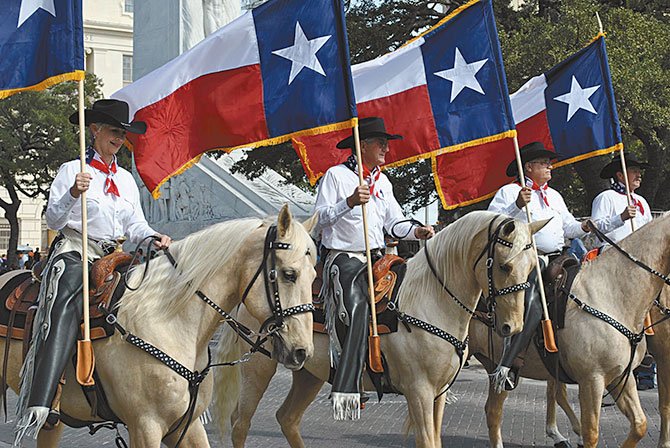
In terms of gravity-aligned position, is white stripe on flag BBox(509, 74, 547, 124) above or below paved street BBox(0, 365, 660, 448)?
above

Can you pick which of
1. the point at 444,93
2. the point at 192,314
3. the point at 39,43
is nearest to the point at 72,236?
the point at 192,314

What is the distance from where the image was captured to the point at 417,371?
6.91 meters

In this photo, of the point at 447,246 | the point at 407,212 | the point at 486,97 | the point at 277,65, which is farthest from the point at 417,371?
the point at 407,212

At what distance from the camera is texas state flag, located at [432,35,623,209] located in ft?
31.5

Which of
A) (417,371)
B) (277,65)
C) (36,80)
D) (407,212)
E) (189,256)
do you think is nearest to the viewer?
(189,256)

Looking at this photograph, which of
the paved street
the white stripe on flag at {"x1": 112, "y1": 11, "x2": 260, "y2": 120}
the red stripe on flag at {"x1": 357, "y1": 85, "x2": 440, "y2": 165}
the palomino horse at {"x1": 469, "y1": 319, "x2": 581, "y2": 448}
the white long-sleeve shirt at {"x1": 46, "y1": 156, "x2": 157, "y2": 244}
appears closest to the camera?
the white long-sleeve shirt at {"x1": 46, "y1": 156, "x2": 157, "y2": 244}

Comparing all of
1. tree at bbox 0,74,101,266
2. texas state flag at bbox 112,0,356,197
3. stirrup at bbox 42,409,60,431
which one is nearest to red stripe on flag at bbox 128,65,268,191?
texas state flag at bbox 112,0,356,197

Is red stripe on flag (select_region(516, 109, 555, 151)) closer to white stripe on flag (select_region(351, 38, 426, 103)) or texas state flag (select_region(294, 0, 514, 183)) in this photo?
texas state flag (select_region(294, 0, 514, 183))

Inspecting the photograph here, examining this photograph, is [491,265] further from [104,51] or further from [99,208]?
[104,51]

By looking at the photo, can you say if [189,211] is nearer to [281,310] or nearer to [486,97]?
[486,97]

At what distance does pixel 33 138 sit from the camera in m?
40.0

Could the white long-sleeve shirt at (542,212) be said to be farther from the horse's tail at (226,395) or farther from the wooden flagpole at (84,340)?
the wooden flagpole at (84,340)

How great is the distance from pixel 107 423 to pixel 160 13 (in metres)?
22.5

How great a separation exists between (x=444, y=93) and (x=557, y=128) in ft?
5.78
